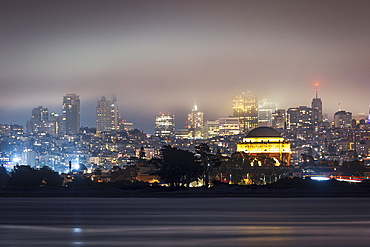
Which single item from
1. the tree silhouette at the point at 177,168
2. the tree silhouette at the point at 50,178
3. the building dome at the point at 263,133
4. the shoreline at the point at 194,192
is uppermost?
the building dome at the point at 263,133

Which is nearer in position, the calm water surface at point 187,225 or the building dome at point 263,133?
the calm water surface at point 187,225

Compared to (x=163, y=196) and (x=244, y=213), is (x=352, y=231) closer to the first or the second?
(x=244, y=213)

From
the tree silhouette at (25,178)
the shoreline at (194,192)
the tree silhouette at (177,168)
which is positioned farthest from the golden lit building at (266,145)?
the shoreline at (194,192)

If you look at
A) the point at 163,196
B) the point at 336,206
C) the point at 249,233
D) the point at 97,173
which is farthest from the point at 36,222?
the point at 97,173

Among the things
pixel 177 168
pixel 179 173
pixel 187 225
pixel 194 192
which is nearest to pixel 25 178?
pixel 177 168

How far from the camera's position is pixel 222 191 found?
79938 millimetres

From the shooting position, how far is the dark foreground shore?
7438 cm

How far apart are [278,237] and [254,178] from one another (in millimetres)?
88183

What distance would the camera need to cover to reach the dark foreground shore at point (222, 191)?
74375 millimetres

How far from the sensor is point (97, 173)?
506ft

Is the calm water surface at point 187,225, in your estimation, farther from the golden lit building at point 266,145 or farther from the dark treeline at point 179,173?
the golden lit building at point 266,145

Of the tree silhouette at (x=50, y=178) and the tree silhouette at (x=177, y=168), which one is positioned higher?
the tree silhouette at (x=177, y=168)

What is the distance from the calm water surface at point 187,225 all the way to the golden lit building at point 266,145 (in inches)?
4523

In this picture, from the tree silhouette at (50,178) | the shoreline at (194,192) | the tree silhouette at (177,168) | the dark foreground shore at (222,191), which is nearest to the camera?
the shoreline at (194,192)
